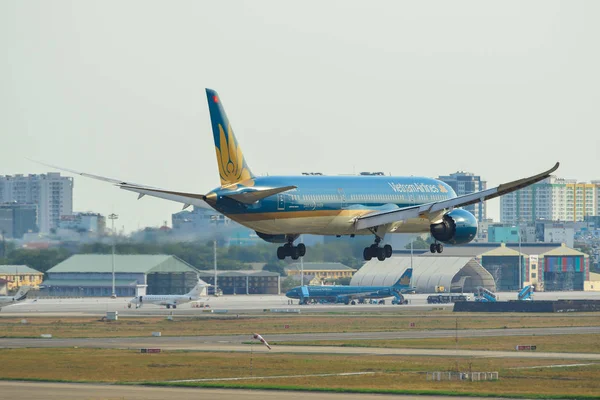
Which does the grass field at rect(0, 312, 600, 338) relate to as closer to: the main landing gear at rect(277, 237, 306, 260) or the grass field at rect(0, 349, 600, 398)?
the grass field at rect(0, 349, 600, 398)

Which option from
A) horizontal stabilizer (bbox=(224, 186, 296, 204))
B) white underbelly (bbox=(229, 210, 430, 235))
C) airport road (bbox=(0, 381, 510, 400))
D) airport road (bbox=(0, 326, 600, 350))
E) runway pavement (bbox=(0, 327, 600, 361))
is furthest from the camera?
airport road (bbox=(0, 326, 600, 350))

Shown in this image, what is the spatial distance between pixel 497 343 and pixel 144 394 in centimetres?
4809

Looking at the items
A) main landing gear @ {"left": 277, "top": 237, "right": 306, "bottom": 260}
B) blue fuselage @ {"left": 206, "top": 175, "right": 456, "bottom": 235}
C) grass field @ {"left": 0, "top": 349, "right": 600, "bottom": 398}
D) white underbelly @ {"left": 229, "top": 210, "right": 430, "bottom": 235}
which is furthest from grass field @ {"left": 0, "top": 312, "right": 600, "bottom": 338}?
white underbelly @ {"left": 229, "top": 210, "right": 430, "bottom": 235}

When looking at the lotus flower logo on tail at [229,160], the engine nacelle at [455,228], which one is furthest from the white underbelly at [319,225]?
the lotus flower logo on tail at [229,160]

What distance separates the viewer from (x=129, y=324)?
159 metres

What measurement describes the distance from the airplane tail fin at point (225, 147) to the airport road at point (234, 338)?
119ft

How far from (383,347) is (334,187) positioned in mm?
30724

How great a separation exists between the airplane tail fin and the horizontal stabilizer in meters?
1.82

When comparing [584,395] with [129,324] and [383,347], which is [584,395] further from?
[129,324]

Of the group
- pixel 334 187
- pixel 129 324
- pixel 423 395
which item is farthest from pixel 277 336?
pixel 423 395

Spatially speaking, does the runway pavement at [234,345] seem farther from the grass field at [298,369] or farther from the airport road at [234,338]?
the grass field at [298,369]

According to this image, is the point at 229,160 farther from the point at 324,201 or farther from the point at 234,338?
the point at 234,338

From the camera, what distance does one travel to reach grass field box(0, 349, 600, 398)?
83375 millimetres

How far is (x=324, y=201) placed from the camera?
3423 inches
